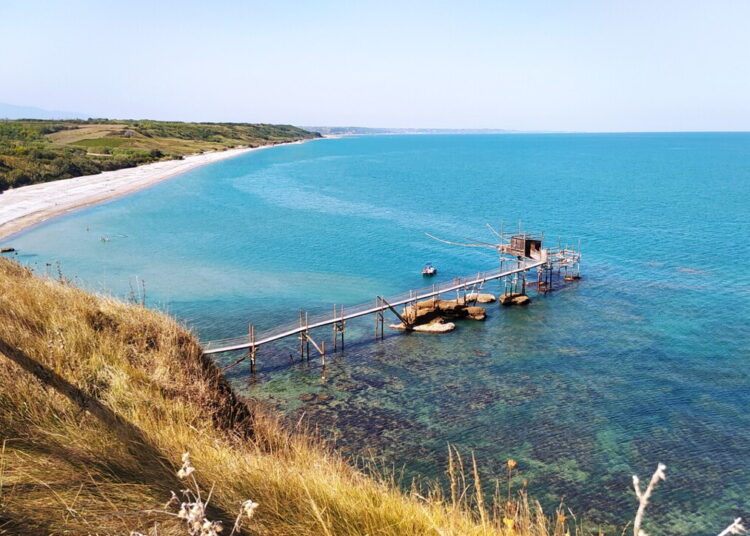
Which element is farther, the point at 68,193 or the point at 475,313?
the point at 68,193

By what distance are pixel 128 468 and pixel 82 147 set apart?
13009 centimetres

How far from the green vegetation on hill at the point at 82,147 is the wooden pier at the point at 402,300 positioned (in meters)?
65.0

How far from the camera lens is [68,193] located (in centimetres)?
7625

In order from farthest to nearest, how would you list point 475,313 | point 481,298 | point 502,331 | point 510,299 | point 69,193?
point 69,193
point 481,298
point 510,299
point 475,313
point 502,331

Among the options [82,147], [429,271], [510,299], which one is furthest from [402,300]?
[82,147]

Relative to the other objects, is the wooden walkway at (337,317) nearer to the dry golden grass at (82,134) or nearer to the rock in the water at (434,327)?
the rock in the water at (434,327)

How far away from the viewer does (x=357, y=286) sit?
40.8m

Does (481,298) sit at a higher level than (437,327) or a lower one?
higher

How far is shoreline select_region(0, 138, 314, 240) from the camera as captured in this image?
59.7 m

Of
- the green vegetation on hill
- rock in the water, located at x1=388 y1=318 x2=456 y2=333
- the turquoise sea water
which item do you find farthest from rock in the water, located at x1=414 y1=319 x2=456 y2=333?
the green vegetation on hill

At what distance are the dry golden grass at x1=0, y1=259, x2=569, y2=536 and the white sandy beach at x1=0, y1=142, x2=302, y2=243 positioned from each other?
52075 mm

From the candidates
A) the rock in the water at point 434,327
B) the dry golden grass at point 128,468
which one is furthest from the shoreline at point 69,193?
the dry golden grass at point 128,468

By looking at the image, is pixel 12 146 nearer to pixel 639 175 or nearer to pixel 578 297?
pixel 578 297

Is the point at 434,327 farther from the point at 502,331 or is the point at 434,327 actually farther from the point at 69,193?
the point at 69,193
